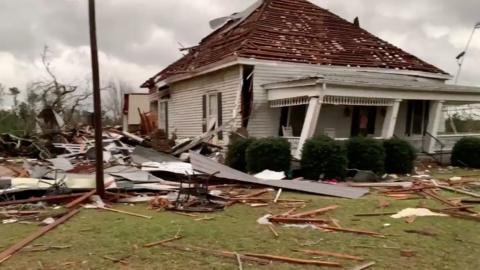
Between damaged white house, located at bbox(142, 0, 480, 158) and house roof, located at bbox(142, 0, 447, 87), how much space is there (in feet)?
0.18

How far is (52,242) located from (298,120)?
13.0m

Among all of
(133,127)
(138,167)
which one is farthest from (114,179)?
(133,127)

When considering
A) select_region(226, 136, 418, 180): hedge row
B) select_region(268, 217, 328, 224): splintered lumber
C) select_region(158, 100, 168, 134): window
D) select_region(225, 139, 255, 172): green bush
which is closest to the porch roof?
select_region(226, 136, 418, 180): hedge row

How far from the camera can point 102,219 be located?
8.36 meters

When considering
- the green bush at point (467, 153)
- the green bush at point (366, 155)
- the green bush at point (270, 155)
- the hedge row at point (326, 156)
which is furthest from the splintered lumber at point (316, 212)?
the green bush at point (467, 153)

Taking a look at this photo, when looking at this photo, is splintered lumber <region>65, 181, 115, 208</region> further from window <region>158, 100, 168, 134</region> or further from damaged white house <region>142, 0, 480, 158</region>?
window <region>158, 100, 168, 134</region>

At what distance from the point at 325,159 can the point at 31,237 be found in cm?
875

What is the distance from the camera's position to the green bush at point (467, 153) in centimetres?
1773

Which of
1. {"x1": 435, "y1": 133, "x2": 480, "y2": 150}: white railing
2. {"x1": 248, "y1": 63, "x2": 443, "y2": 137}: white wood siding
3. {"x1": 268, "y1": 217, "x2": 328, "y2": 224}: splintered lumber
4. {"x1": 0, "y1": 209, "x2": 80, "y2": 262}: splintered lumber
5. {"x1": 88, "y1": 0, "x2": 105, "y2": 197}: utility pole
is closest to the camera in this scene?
{"x1": 0, "y1": 209, "x2": 80, "y2": 262}: splintered lumber

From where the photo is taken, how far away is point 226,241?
6.70 metres

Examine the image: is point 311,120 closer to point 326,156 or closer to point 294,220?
point 326,156

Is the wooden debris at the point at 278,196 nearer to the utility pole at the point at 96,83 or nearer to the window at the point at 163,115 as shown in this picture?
the utility pole at the point at 96,83

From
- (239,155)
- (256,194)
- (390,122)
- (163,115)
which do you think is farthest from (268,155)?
(163,115)

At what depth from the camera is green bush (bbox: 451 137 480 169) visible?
698 inches
